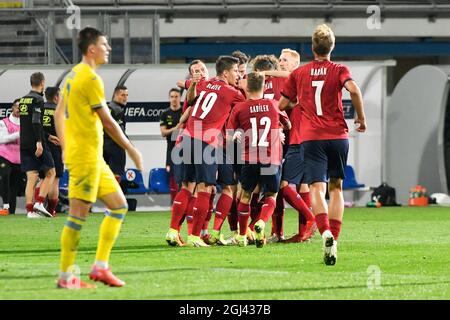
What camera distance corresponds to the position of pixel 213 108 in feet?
42.7

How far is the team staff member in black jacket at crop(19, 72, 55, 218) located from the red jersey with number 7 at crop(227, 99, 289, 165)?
7.02 meters

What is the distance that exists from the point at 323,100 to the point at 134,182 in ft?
44.0

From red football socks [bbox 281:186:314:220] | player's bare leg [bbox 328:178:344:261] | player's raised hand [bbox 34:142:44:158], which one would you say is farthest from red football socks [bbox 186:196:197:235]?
player's raised hand [bbox 34:142:44:158]

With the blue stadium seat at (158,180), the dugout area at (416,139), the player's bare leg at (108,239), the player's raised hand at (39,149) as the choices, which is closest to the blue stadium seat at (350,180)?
the dugout area at (416,139)

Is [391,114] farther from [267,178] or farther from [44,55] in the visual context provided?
[267,178]

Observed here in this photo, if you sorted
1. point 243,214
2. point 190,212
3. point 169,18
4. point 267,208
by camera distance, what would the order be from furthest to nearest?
point 169,18 → point 190,212 → point 243,214 → point 267,208

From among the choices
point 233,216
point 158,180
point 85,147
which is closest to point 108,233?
point 85,147

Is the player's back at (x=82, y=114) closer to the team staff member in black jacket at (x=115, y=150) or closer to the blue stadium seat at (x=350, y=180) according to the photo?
the team staff member in black jacket at (x=115, y=150)

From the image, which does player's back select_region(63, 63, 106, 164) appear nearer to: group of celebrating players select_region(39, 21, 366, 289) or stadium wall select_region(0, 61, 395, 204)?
group of celebrating players select_region(39, 21, 366, 289)

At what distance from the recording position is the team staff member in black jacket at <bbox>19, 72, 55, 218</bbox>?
19.6 metres

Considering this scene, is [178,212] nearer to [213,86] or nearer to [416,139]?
[213,86]

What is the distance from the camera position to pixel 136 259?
37.3ft

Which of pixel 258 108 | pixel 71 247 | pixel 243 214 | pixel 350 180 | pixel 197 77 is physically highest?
pixel 197 77
